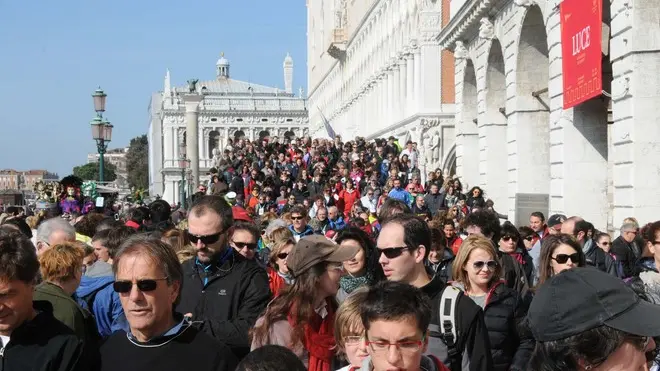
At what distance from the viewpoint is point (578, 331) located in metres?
2.82

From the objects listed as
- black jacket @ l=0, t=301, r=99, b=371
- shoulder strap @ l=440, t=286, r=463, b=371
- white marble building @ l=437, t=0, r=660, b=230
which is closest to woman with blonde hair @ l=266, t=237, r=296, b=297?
shoulder strap @ l=440, t=286, r=463, b=371

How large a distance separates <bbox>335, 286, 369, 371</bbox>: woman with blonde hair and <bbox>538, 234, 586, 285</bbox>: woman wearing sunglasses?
3.03 m

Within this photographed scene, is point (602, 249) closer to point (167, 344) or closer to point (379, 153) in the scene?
point (167, 344)

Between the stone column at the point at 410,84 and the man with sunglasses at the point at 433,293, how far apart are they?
1459 inches

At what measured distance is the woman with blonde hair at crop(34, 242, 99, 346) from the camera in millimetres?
5078

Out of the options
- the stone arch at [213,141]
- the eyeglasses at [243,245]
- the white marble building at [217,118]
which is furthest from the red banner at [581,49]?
the stone arch at [213,141]

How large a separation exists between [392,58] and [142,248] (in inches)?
1739

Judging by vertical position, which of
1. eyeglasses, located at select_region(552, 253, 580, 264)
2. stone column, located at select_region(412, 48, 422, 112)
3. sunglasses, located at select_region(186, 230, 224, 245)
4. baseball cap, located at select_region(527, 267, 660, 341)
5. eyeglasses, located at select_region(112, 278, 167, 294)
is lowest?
eyeglasses, located at select_region(552, 253, 580, 264)

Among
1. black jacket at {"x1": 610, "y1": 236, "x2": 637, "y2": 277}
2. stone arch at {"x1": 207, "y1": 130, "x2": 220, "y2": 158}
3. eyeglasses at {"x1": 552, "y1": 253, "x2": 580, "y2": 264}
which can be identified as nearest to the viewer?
eyeglasses at {"x1": 552, "y1": 253, "x2": 580, "y2": 264}

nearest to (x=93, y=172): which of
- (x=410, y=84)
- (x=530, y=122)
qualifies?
(x=410, y=84)

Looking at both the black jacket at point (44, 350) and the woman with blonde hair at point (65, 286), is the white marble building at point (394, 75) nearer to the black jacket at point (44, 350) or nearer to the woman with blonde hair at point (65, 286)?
the woman with blonde hair at point (65, 286)

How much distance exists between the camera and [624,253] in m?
11.7

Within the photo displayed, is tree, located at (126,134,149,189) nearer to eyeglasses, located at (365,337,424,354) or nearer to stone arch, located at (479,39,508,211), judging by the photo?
stone arch, located at (479,39,508,211)

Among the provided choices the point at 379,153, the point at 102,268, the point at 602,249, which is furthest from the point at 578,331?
the point at 379,153
